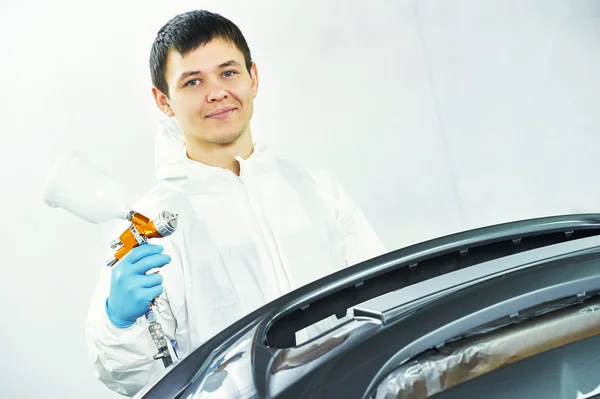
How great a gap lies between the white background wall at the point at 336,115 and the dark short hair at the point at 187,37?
660mm

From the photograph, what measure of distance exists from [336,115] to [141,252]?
179 centimetres

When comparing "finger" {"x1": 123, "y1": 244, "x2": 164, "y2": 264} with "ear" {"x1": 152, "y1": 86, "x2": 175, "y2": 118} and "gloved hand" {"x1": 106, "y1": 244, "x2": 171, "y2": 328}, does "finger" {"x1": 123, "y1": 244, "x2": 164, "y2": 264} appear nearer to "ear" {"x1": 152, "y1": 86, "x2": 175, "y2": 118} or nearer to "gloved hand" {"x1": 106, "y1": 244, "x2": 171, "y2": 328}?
"gloved hand" {"x1": 106, "y1": 244, "x2": 171, "y2": 328}

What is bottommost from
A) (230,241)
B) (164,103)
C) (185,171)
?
(230,241)

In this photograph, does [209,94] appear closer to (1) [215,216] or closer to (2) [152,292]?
(1) [215,216]

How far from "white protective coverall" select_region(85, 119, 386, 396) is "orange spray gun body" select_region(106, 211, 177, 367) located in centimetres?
27

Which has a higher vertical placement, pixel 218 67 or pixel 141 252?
pixel 218 67

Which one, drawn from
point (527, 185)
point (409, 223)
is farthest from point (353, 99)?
point (527, 185)

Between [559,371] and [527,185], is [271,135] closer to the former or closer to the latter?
[527,185]

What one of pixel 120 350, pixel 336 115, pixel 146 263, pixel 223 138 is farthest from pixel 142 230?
pixel 336 115

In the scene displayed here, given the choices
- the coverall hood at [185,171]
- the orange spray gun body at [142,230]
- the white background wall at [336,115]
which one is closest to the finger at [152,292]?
the orange spray gun body at [142,230]

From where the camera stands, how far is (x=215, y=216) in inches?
86.7

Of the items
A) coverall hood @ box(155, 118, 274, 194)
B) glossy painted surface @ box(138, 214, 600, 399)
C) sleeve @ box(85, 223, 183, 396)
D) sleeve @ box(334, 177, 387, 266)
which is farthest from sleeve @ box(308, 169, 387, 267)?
glossy painted surface @ box(138, 214, 600, 399)

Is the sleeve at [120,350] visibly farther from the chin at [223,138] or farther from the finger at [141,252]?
the chin at [223,138]

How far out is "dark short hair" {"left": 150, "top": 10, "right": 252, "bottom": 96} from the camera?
7.67ft
